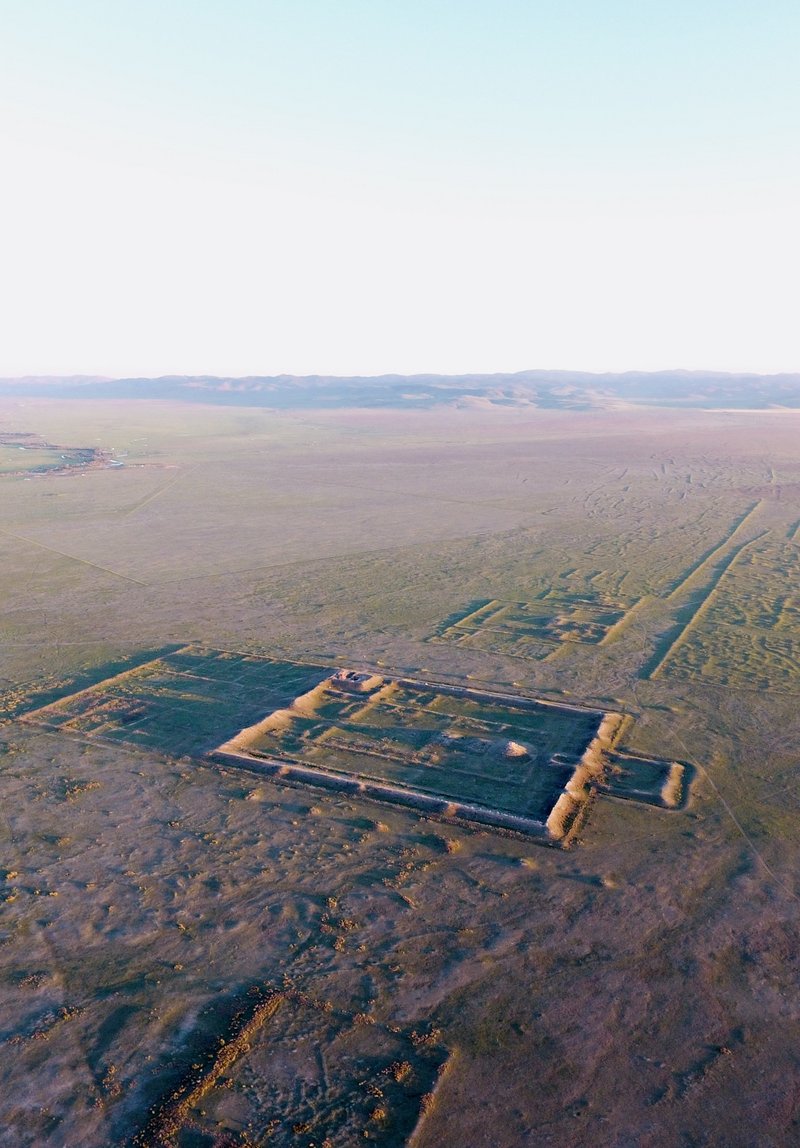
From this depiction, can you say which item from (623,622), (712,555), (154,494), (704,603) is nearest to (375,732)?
(623,622)

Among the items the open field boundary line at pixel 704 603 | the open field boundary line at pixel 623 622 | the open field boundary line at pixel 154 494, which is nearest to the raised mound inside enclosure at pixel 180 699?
the open field boundary line at pixel 623 622

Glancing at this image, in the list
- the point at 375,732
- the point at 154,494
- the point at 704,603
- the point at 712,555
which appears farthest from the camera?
the point at 154,494

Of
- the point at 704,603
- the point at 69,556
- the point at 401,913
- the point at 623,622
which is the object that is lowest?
the point at 401,913

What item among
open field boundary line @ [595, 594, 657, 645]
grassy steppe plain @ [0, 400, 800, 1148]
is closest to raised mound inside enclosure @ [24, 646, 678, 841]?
grassy steppe plain @ [0, 400, 800, 1148]

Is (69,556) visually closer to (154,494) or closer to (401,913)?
(154,494)

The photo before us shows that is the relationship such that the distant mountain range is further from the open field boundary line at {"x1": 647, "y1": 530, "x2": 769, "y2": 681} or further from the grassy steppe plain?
the grassy steppe plain

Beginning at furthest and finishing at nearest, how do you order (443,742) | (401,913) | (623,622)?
(623,622) < (443,742) < (401,913)
